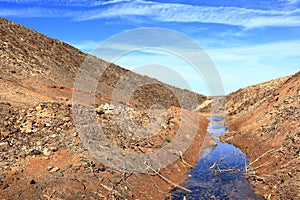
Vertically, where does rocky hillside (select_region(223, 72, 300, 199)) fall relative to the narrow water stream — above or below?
above

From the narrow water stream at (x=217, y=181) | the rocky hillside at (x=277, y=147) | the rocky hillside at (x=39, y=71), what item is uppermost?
the rocky hillside at (x=39, y=71)

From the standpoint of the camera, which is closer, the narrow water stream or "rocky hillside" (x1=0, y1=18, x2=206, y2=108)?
the narrow water stream

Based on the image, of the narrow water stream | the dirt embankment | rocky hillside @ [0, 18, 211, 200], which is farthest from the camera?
the narrow water stream

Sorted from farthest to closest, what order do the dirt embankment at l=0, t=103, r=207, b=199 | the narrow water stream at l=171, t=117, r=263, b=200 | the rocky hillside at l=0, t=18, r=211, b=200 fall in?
the narrow water stream at l=171, t=117, r=263, b=200 → the rocky hillside at l=0, t=18, r=211, b=200 → the dirt embankment at l=0, t=103, r=207, b=199

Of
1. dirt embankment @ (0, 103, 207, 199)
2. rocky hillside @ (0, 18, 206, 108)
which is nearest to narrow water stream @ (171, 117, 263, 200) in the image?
dirt embankment @ (0, 103, 207, 199)

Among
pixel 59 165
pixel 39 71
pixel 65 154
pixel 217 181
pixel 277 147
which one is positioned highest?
pixel 39 71

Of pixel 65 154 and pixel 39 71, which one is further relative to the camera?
pixel 39 71

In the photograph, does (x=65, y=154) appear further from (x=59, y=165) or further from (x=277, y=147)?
(x=277, y=147)

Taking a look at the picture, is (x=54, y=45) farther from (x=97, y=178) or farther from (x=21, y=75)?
(x=97, y=178)

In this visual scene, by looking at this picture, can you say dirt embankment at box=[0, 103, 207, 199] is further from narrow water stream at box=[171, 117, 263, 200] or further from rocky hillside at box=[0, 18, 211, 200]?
narrow water stream at box=[171, 117, 263, 200]

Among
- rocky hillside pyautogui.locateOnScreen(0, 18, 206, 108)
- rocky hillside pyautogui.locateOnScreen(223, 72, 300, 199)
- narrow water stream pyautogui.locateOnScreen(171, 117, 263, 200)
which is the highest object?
rocky hillside pyautogui.locateOnScreen(0, 18, 206, 108)

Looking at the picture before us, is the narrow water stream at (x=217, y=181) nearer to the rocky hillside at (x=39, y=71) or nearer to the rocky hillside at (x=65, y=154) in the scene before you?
the rocky hillside at (x=65, y=154)

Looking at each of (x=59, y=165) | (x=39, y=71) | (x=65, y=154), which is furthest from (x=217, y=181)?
(x=39, y=71)

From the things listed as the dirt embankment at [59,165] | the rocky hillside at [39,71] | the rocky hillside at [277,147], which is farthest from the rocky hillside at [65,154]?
the rocky hillside at [277,147]
